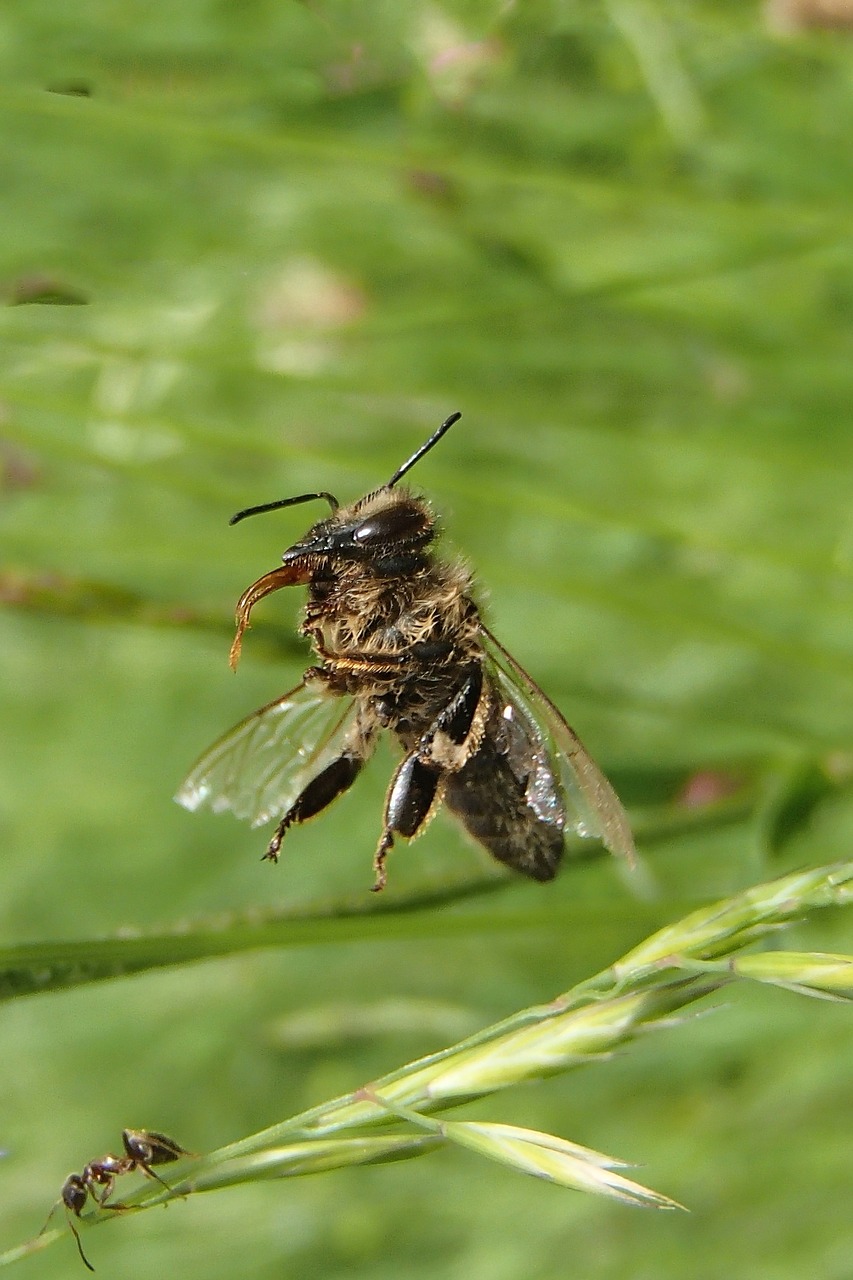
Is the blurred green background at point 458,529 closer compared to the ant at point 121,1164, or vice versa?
the ant at point 121,1164

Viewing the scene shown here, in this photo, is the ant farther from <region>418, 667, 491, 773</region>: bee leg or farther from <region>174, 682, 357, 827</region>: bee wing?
<region>418, 667, 491, 773</region>: bee leg

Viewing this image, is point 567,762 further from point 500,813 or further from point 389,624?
point 389,624

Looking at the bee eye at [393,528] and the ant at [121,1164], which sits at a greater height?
the bee eye at [393,528]

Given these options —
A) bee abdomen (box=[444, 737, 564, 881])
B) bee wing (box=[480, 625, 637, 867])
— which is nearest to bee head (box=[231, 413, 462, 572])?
bee wing (box=[480, 625, 637, 867])

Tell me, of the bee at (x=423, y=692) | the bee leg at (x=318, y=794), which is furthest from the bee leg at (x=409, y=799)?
the bee leg at (x=318, y=794)

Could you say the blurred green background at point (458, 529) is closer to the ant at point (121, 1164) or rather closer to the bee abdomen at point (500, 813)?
the bee abdomen at point (500, 813)

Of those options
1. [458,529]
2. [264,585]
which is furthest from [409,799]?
[458,529]

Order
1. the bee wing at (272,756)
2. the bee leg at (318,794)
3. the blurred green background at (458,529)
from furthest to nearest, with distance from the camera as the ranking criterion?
the blurred green background at (458,529), the bee wing at (272,756), the bee leg at (318,794)

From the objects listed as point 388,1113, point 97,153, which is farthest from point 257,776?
point 97,153
